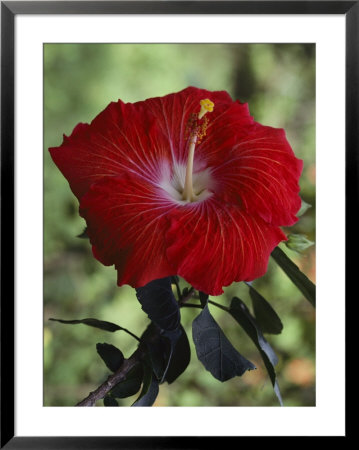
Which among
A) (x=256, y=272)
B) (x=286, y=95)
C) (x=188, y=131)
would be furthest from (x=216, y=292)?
(x=286, y=95)

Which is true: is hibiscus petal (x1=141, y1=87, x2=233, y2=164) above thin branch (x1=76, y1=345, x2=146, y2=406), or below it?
above

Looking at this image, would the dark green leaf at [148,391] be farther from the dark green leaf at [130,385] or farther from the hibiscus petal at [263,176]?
the hibiscus petal at [263,176]

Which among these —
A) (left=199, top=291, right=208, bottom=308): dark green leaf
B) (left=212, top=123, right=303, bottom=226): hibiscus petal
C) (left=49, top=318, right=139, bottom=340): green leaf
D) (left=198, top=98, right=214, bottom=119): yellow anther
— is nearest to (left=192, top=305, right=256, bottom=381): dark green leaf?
(left=199, top=291, right=208, bottom=308): dark green leaf

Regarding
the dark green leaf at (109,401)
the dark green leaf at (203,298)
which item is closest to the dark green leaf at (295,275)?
the dark green leaf at (203,298)

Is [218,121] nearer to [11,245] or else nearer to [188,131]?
[188,131]

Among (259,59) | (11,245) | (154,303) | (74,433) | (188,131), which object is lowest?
(74,433)

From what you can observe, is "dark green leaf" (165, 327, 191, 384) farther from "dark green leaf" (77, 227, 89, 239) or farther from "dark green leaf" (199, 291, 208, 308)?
"dark green leaf" (77, 227, 89, 239)
